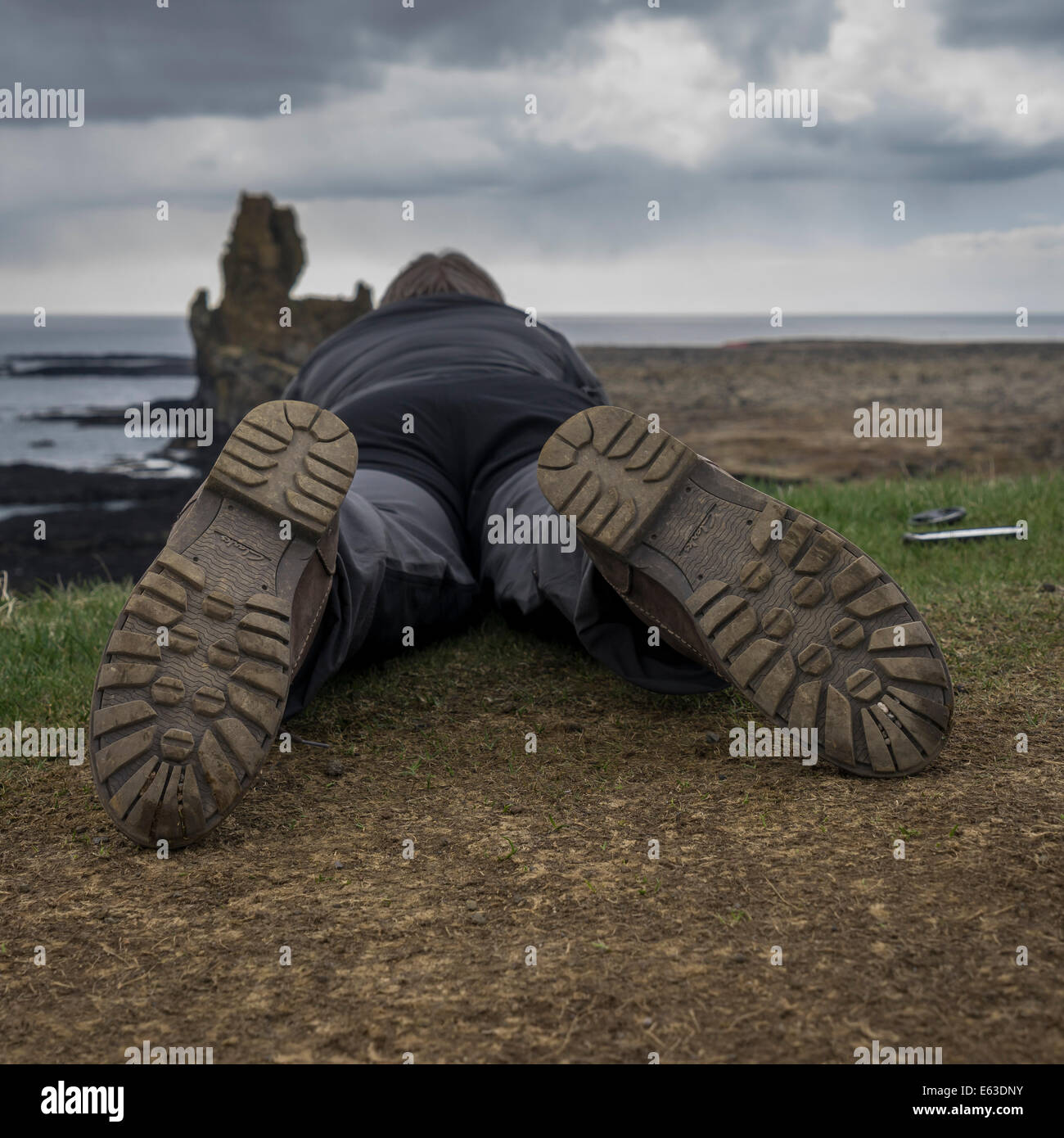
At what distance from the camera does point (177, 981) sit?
169 centimetres

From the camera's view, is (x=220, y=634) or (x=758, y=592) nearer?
(x=220, y=634)

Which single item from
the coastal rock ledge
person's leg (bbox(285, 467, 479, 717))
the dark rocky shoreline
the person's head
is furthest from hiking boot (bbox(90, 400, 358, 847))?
the coastal rock ledge

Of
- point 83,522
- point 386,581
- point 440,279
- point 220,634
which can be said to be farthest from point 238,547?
point 83,522

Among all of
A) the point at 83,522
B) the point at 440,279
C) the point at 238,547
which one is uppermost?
the point at 440,279

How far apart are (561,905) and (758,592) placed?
768mm

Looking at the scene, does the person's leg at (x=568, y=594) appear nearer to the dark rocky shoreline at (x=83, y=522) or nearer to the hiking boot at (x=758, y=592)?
the hiking boot at (x=758, y=592)

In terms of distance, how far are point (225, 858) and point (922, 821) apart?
4.06 ft

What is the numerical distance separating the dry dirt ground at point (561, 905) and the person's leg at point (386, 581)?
0.82 ft

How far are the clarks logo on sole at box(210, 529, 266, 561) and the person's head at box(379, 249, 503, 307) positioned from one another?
269 cm

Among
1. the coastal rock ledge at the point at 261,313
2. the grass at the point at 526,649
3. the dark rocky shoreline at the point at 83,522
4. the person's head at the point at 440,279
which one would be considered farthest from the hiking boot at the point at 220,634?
the coastal rock ledge at the point at 261,313

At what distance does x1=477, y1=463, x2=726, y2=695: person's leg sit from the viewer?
258 centimetres

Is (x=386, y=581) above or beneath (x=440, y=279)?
beneath

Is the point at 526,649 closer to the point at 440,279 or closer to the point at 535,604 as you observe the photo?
the point at 535,604

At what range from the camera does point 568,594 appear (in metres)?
2.72
